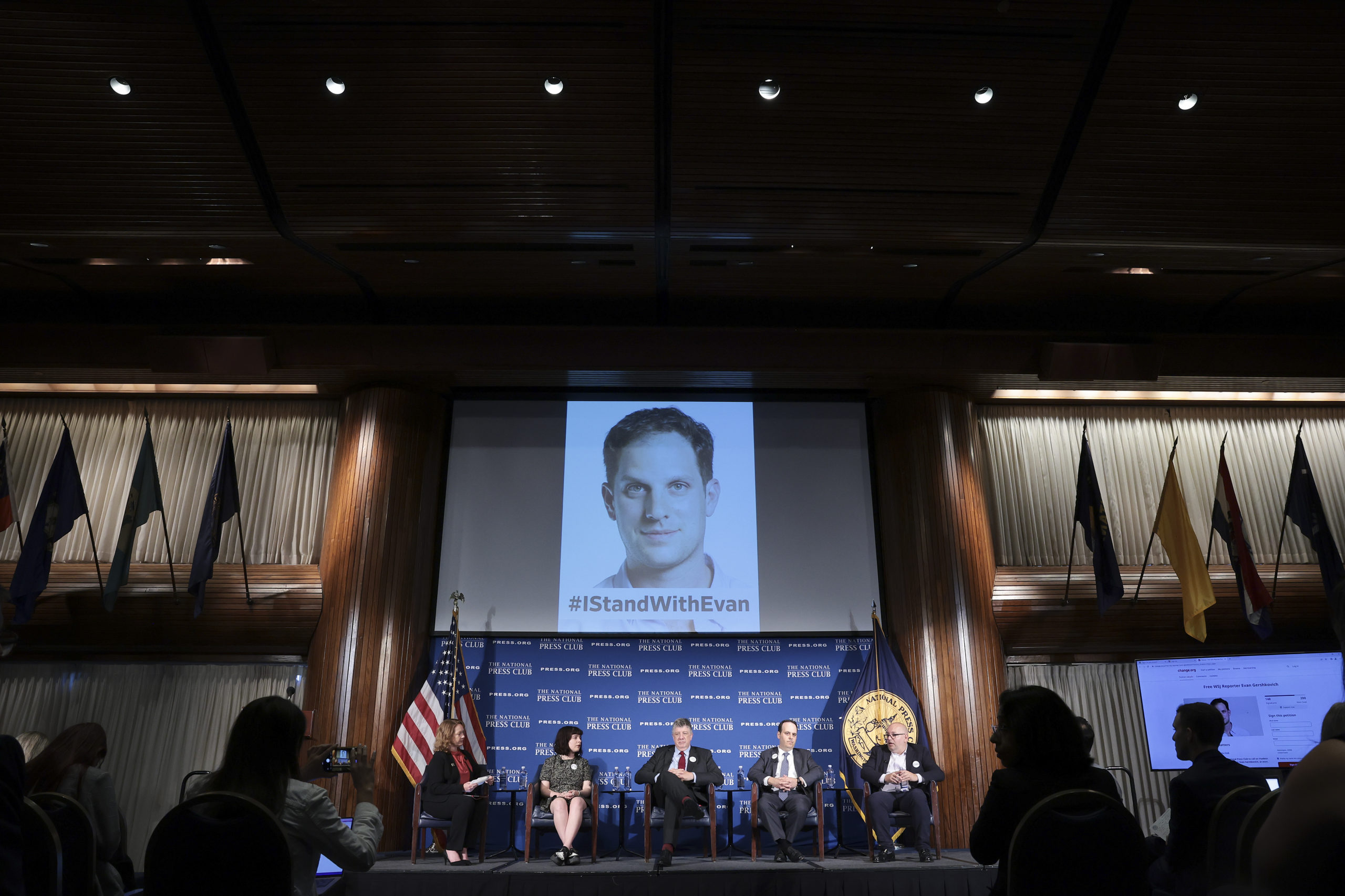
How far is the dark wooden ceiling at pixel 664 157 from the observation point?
575 centimetres

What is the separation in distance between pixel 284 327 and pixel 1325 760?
8.46 metres

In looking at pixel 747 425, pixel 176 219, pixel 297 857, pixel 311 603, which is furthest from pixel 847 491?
pixel 297 857

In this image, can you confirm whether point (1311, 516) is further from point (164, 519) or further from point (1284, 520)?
point (164, 519)

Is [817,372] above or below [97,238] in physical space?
below

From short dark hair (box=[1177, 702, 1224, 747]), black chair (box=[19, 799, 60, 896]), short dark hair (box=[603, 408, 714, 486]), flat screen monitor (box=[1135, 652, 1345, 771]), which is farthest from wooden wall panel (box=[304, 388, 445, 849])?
flat screen monitor (box=[1135, 652, 1345, 771])

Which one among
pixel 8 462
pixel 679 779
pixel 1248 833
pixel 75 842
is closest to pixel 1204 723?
pixel 1248 833

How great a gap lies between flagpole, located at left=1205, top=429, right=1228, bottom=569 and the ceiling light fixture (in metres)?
0.43

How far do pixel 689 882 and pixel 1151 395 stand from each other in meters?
6.68

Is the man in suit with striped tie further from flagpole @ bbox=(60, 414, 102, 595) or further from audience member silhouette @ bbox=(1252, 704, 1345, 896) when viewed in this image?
flagpole @ bbox=(60, 414, 102, 595)

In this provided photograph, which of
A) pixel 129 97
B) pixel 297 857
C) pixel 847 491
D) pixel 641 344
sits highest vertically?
pixel 129 97

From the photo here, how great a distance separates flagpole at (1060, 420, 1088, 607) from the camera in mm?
7992

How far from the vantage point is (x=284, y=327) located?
8273 millimetres

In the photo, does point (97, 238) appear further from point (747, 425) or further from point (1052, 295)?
point (1052, 295)

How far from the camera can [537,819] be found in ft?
21.9
